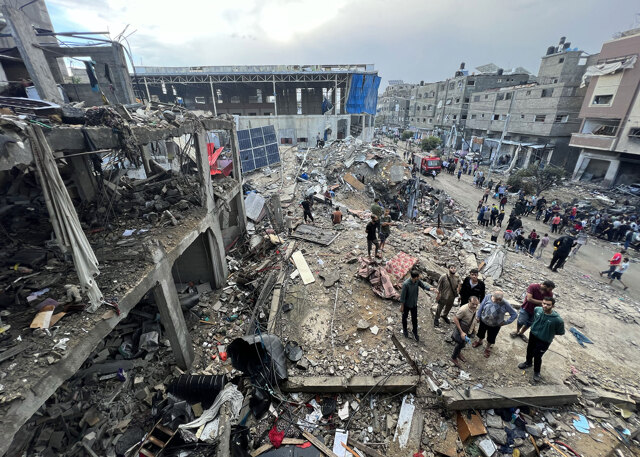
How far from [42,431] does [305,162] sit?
705 inches

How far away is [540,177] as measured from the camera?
21062 mm

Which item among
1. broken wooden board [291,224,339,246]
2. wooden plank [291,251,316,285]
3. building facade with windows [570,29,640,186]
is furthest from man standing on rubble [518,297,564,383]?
building facade with windows [570,29,640,186]

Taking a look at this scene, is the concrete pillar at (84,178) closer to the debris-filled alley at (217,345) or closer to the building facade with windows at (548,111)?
the debris-filled alley at (217,345)

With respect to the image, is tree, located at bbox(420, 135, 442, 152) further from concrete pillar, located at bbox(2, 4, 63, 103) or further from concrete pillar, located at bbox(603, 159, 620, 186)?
concrete pillar, located at bbox(2, 4, 63, 103)

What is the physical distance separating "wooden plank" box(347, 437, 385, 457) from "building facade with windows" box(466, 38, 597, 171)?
25548mm

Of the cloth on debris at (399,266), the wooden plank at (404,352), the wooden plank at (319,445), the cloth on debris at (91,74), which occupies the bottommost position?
the wooden plank at (319,445)

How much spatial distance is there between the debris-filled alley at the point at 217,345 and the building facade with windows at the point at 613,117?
63.6 ft

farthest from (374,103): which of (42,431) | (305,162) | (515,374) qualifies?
(42,431)

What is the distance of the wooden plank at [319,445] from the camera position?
4.28m

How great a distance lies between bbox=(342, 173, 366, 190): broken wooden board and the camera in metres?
17.5

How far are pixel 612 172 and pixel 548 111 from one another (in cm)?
849

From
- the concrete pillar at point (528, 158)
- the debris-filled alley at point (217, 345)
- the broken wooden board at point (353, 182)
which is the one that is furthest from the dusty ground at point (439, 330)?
the concrete pillar at point (528, 158)

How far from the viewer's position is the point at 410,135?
4747 cm

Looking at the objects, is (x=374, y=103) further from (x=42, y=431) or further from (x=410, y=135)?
(x=42, y=431)
